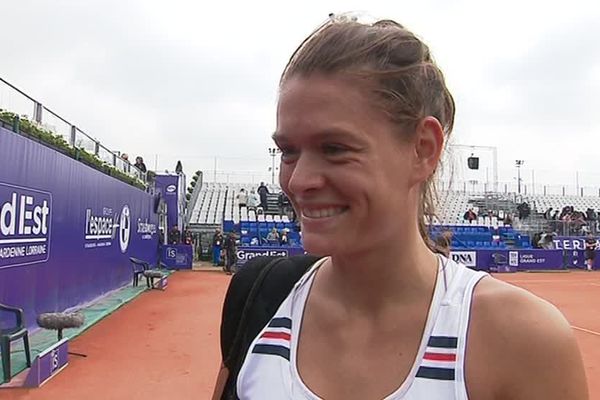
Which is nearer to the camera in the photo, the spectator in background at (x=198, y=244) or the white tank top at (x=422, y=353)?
the white tank top at (x=422, y=353)

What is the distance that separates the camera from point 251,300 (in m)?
1.26

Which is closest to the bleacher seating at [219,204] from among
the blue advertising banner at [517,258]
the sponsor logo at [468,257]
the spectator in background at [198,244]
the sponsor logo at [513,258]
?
the spectator in background at [198,244]

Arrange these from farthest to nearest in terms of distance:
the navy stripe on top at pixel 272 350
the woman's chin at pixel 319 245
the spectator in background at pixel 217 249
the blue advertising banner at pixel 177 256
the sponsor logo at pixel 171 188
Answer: the sponsor logo at pixel 171 188, the spectator in background at pixel 217 249, the blue advertising banner at pixel 177 256, the navy stripe on top at pixel 272 350, the woman's chin at pixel 319 245

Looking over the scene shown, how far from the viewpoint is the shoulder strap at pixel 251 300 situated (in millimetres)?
1211

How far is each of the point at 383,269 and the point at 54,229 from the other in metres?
8.53

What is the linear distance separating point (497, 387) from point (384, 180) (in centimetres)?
39

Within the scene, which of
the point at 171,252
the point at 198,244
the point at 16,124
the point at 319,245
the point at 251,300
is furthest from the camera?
the point at 198,244

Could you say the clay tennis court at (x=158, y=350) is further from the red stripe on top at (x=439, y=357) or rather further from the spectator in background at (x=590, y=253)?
the spectator in background at (x=590, y=253)

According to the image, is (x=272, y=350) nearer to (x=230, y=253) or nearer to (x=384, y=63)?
(x=384, y=63)

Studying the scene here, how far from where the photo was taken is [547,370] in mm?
905

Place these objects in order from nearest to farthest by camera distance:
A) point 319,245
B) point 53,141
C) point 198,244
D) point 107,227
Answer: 1. point 319,245
2. point 53,141
3. point 107,227
4. point 198,244

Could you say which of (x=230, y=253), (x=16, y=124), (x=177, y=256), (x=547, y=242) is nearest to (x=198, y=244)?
(x=177, y=256)

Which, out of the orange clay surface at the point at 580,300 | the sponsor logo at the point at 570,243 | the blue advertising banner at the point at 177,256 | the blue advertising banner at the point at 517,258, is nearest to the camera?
the orange clay surface at the point at 580,300

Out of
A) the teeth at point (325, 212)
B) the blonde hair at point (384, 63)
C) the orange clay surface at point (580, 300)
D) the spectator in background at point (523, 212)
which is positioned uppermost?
the spectator in background at point (523, 212)
